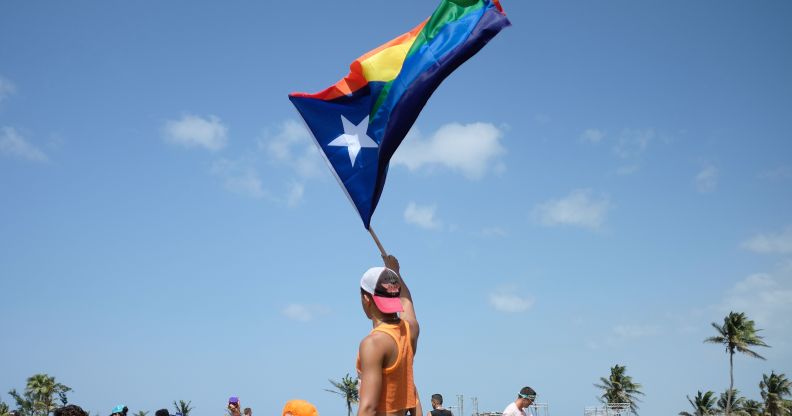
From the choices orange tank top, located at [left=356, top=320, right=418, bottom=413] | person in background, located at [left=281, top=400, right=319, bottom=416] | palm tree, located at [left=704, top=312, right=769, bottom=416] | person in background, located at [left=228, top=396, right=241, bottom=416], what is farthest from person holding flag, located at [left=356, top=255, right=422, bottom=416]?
palm tree, located at [left=704, top=312, right=769, bottom=416]

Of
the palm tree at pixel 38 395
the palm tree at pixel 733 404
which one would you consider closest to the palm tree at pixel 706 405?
the palm tree at pixel 733 404

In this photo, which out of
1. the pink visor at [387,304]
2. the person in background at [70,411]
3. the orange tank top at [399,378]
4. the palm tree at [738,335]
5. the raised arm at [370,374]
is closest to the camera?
the raised arm at [370,374]

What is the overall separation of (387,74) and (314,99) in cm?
77

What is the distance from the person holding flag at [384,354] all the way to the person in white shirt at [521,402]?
29.0 feet

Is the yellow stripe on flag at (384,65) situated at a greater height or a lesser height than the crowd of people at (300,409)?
greater

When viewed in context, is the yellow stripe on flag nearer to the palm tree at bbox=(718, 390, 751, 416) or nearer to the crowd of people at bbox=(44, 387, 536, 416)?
the crowd of people at bbox=(44, 387, 536, 416)

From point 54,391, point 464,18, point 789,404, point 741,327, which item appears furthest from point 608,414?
point 54,391

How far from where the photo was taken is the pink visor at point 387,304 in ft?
12.1

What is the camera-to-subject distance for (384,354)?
140 inches

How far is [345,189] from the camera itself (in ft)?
20.8

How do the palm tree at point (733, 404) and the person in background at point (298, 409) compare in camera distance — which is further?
the palm tree at point (733, 404)

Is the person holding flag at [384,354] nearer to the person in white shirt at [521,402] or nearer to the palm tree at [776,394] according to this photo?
the person in white shirt at [521,402]

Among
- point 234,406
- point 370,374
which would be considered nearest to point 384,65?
point 370,374

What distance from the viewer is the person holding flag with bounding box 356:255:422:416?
11.4 feet
